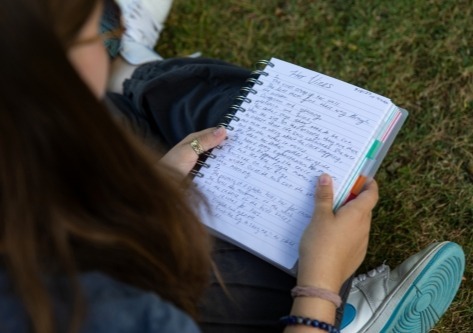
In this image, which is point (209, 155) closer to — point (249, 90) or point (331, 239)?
point (249, 90)

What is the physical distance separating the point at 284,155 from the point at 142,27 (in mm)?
728

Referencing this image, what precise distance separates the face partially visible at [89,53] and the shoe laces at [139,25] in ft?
2.92

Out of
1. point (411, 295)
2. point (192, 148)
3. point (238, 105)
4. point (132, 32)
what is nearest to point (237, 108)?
point (238, 105)

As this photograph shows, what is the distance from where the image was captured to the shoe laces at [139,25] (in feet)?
5.25

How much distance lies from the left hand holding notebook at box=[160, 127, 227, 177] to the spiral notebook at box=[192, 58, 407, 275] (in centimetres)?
2

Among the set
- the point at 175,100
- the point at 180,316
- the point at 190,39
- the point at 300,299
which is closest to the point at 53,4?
the point at 180,316

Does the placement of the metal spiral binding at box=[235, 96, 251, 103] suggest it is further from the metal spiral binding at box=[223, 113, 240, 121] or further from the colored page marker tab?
the colored page marker tab

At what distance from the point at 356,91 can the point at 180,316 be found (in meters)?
0.51

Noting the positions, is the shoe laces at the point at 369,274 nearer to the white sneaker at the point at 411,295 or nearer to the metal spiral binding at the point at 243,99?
the white sneaker at the point at 411,295

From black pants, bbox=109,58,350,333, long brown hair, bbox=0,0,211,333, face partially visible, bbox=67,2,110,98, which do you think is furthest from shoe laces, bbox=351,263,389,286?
face partially visible, bbox=67,2,110,98

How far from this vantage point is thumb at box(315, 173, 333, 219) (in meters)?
0.97

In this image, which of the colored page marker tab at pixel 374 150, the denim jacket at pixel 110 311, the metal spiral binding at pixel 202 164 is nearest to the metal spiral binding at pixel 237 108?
the metal spiral binding at pixel 202 164

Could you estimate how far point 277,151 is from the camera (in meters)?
1.07

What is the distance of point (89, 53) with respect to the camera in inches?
26.0
